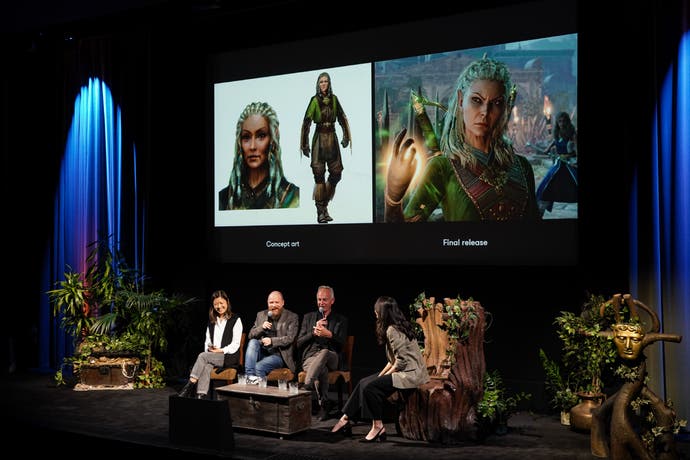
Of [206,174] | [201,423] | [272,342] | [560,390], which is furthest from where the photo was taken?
[206,174]

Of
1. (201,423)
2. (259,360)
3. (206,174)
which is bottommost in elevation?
(201,423)

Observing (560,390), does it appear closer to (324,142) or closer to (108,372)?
(324,142)

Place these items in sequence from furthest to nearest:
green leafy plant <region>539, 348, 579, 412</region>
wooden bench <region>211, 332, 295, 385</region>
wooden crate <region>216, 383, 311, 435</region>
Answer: wooden bench <region>211, 332, 295, 385</region>
green leafy plant <region>539, 348, 579, 412</region>
wooden crate <region>216, 383, 311, 435</region>

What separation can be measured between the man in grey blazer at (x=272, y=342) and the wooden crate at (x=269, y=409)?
61cm

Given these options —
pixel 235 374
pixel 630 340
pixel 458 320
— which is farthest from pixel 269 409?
pixel 630 340

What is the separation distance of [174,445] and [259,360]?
4.47 ft

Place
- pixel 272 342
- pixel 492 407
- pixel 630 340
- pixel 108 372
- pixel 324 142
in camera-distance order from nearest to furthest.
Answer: pixel 630 340 < pixel 492 407 < pixel 272 342 < pixel 324 142 < pixel 108 372

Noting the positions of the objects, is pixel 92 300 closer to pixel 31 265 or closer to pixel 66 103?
pixel 31 265

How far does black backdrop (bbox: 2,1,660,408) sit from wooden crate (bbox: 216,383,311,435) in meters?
1.72

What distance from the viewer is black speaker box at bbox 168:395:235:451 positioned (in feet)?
17.5

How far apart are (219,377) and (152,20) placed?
3.69m

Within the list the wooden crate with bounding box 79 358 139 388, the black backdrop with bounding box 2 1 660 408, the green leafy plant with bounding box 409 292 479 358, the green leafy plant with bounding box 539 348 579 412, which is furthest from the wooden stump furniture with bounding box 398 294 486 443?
the wooden crate with bounding box 79 358 139 388

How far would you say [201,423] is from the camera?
5461 mm

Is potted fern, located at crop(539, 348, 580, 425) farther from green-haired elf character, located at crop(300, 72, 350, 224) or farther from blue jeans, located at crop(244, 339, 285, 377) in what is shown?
green-haired elf character, located at crop(300, 72, 350, 224)
